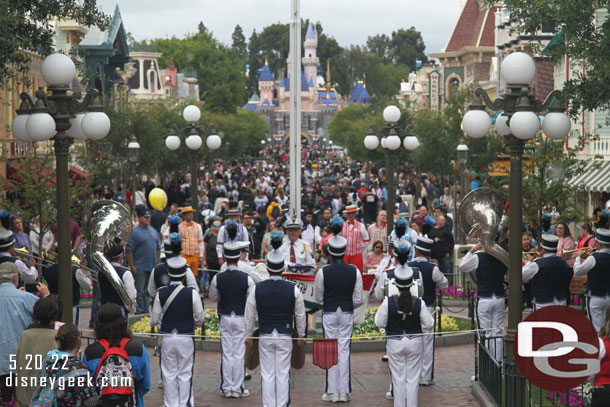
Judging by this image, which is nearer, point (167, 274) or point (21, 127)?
point (21, 127)

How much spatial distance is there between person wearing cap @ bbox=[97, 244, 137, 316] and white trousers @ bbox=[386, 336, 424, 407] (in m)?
3.09

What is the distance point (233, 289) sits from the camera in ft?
37.9

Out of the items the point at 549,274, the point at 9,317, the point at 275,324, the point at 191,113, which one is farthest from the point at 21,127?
the point at 191,113

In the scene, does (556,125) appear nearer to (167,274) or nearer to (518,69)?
(518,69)

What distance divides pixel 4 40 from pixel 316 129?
16475 centimetres

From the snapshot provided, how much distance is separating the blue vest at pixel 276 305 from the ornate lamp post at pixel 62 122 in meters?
1.90

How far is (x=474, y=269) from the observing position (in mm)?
12586

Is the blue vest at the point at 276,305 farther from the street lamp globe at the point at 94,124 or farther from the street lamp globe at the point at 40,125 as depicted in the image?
the street lamp globe at the point at 40,125

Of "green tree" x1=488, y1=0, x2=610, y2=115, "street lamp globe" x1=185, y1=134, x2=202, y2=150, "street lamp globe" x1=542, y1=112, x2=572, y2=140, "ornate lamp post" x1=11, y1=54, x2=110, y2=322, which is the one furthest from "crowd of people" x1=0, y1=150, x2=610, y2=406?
"street lamp globe" x1=185, y1=134, x2=202, y2=150

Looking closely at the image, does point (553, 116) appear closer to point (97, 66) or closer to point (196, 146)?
point (196, 146)

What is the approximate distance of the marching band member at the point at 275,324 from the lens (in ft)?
34.8

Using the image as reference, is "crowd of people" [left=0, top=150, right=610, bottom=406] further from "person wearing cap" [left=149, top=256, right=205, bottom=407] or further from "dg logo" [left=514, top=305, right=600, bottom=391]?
"dg logo" [left=514, top=305, right=600, bottom=391]

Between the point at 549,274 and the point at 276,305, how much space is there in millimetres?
3833

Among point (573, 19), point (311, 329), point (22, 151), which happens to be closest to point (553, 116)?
point (573, 19)
